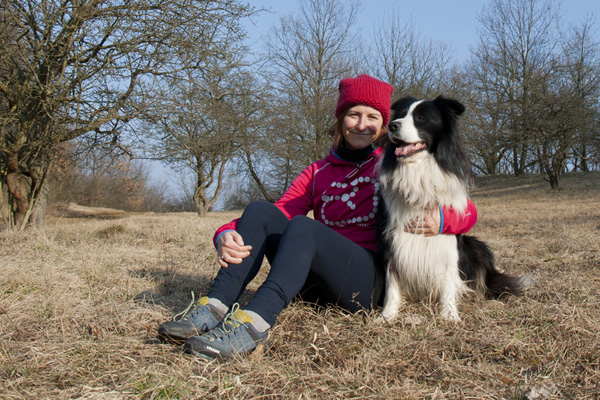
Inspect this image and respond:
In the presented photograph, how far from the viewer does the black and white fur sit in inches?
95.2

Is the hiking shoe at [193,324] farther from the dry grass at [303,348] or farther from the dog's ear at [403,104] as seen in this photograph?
the dog's ear at [403,104]

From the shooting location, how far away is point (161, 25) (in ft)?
21.0

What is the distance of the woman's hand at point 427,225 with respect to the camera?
8.04 feet

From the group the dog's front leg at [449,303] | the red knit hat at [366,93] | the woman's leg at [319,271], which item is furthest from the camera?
the red knit hat at [366,93]

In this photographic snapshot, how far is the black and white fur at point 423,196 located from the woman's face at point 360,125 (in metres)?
0.26

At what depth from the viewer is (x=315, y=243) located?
7.29ft

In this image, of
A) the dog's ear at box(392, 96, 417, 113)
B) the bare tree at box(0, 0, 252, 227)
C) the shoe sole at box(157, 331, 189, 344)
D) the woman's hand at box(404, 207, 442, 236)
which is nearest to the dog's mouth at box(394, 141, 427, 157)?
the dog's ear at box(392, 96, 417, 113)

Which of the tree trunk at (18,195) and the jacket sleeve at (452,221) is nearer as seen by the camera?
the jacket sleeve at (452,221)

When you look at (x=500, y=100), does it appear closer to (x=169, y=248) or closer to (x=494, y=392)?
(x=169, y=248)

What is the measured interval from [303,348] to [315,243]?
50 centimetres

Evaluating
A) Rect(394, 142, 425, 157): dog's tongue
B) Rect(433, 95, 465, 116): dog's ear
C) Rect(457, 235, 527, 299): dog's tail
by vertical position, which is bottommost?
Rect(457, 235, 527, 299): dog's tail

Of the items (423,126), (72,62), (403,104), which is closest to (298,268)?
(423,126)

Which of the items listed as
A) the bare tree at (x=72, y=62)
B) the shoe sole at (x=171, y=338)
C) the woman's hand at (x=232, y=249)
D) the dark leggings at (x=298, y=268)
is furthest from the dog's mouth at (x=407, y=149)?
the bare tree at (x=72, y=62)

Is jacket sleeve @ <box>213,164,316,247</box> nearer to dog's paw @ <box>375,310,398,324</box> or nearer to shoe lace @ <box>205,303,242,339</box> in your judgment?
dog's paw @ <box>375,310,398,324</box>
